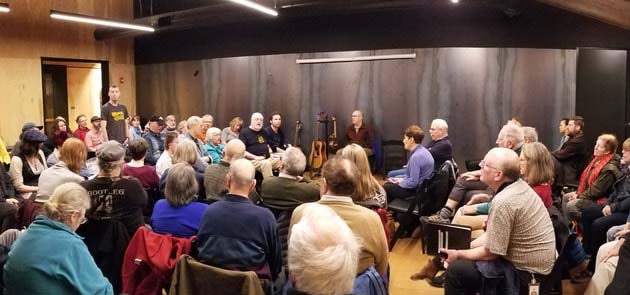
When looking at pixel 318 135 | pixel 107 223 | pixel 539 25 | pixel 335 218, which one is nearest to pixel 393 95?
pixel 318 135

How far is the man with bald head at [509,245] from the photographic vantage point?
2.92 meters

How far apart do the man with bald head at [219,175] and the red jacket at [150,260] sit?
60.5 inches

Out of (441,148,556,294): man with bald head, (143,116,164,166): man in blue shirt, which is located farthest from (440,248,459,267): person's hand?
(143,116,164,166): man in blue shirt

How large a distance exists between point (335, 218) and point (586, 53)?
8458 millimetres

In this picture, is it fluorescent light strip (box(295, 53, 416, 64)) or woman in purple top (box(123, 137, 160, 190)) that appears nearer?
woman in purple top (box(123, 137, 160, 190))

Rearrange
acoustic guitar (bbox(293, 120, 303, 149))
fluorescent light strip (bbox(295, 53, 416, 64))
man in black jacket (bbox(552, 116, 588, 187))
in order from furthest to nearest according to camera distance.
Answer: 1. acoustic guitar (bbox(293, 120, 303, 149))
2. fluorescent light strip (bbox(295, 53, 416, 64))
3. man in black jacket (bbox(552, 116, 588, 187))

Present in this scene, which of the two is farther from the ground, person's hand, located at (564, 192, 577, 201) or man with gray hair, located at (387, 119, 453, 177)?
man with gray hair, located at (387, 119, 453, 177)

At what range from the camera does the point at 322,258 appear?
1808 millimetres

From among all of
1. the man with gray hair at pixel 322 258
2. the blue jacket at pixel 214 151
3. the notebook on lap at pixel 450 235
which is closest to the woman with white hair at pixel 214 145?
the blue jacket at pixel 214 151

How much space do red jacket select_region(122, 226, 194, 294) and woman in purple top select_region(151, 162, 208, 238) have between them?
1.06ft

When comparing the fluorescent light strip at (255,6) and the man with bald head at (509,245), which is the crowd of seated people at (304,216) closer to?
the man with bald head at (509,245)

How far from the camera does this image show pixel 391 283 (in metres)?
4.48

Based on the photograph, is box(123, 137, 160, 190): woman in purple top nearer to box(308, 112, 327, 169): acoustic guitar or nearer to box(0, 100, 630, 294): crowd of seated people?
box(0, 100, 630, 294): crowd of seated people

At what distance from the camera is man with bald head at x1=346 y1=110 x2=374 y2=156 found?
990 cm
